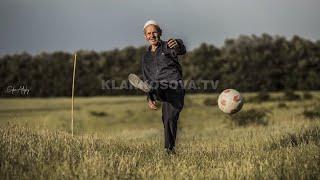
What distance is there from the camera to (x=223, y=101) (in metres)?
12.1

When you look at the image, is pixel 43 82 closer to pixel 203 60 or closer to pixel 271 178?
pixel 203 60

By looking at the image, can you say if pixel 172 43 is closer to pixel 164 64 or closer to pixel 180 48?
pixel 180 48

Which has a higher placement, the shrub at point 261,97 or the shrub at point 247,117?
the shrub at point 261,97

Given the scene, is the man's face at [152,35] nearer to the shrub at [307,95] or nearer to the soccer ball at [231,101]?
the soccer ball at [231,101]

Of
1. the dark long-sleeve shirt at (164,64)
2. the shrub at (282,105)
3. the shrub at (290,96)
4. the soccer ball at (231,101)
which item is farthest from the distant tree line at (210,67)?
the dark long-sleeve shirt at (164,64)

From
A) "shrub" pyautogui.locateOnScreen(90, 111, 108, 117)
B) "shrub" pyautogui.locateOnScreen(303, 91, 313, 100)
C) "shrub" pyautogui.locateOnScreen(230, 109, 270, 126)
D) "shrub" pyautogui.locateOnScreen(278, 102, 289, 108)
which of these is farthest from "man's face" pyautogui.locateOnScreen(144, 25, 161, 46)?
"shrub" pyautogui.locateOnScreen(303, 91, 313, 100)

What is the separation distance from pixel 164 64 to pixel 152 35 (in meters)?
0.53

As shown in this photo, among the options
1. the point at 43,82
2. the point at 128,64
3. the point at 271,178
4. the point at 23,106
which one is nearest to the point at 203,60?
the point at 128,64

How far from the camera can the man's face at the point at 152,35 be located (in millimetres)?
9344

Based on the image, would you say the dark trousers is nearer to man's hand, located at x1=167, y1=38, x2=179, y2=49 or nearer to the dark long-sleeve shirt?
the dark long-sleeve shirt

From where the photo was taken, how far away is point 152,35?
936 cm

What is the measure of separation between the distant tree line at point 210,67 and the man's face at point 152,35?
1797 inches

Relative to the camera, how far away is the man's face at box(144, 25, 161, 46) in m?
9.34

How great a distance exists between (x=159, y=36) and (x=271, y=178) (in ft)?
10.8
